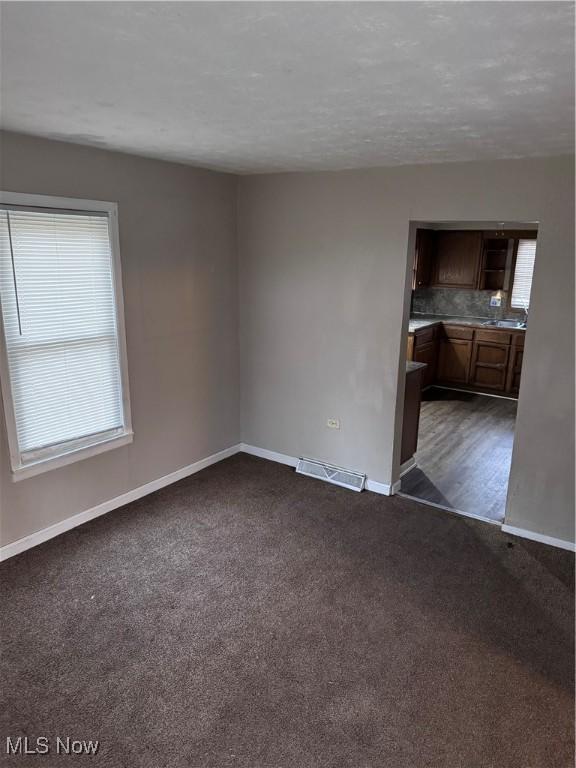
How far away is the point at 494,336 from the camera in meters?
6.73

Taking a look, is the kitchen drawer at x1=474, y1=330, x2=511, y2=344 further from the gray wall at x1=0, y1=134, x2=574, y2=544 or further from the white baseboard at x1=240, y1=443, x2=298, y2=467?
the white baseboard at x1=240, y1=443, x2=298, y2=467

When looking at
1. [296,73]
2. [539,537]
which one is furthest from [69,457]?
[539,537]

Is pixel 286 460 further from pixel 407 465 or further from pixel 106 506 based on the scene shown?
pixel 106 506

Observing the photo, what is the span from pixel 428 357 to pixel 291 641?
5.00 meters

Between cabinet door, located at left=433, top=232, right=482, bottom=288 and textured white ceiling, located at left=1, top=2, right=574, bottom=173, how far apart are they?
160 inches

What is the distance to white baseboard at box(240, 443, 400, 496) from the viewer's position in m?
4.21

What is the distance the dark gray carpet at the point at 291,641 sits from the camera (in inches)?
84.0

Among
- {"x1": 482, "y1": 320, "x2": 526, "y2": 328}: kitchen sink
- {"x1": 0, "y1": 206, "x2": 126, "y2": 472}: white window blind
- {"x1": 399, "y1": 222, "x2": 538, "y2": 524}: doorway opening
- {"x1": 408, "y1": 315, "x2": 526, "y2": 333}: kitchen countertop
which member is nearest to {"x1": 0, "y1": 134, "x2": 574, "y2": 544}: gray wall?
{"x1": 0, "y1": 206, "x2": 126, "y2": 472}: white window blind

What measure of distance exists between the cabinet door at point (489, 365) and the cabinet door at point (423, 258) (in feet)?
3.64

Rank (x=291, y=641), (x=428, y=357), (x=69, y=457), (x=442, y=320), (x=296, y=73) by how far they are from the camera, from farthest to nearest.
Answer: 1. (x=442, y=320)
2. (x=428, y=357)
3. (x=69, y=457)
4. (x=291, y=641)
5. (x=296, y=73)

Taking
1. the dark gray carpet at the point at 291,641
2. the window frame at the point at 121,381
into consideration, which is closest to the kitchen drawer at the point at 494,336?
the dark gray carpet at the point at 291,641

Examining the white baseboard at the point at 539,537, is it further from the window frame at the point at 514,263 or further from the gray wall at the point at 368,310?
the window frame at the point at 514,263

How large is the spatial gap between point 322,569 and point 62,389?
204 centimetres

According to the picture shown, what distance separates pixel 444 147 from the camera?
115 inches
